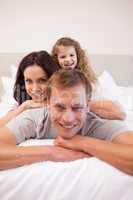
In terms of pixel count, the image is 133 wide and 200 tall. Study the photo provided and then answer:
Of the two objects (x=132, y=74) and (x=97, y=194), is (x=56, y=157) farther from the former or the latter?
(x=132, y=74)

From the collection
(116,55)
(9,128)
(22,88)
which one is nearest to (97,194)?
(9,128)

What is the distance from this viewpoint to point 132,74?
1497 millimetres

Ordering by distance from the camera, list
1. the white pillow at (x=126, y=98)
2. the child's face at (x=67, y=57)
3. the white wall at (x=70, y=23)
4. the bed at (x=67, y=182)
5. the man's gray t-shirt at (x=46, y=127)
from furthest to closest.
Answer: the white wall at (x=70, y=23) → the white pillow at (x=126, y=98) → the child's face at (x=67, y=57) → the man's gray t-shirt at (x=46, y=127) → the bed at (x=67, y=182)

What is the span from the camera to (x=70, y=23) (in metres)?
1.46

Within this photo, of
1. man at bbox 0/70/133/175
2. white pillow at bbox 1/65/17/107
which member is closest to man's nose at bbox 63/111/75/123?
man at bbox 0/70/133/175

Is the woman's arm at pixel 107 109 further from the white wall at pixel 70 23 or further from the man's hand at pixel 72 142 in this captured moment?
the white wall at pixel 70 23

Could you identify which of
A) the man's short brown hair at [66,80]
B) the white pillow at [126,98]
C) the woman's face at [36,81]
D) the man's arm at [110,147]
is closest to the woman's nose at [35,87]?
the woman's face at [36,81]

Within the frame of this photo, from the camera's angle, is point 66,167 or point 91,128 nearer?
point 66,167

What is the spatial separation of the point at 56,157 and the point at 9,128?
0.56ft

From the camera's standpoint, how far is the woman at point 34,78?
3.25 ft

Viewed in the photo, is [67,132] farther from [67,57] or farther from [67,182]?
[67,57]

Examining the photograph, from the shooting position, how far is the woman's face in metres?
0.99

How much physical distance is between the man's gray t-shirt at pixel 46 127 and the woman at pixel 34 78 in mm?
66

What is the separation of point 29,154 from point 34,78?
0.27 metres
